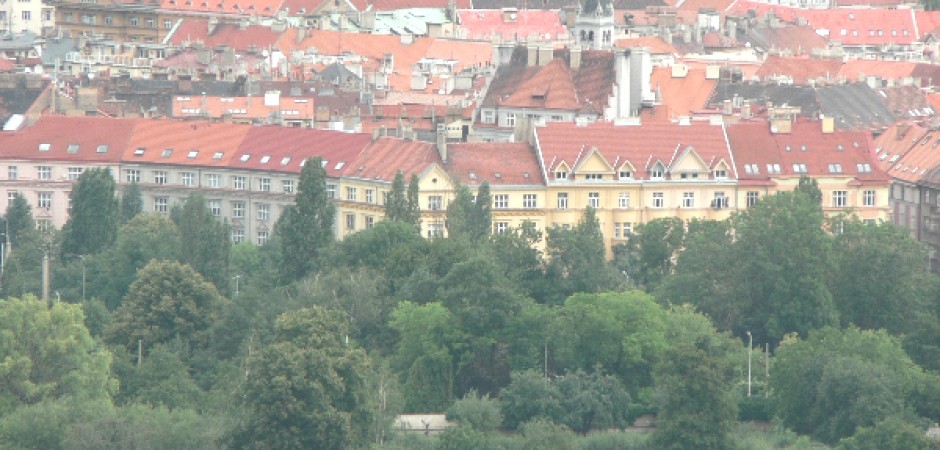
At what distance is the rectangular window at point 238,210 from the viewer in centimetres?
12794

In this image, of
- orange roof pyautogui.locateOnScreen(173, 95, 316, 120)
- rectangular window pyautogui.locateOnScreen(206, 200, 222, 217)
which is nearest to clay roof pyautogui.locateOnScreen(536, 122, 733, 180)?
rectangular window pyautogui.locateOnScreen(206, 200, 222, 217)

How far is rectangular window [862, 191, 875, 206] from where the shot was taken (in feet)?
409

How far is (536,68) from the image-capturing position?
462 ft

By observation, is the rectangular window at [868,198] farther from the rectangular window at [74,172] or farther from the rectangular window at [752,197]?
the rectangular window at [74,172]

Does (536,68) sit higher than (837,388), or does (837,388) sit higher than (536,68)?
(536,68)

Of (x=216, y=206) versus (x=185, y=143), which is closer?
(x=216, y=206)

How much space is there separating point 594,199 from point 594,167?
1.03 meters

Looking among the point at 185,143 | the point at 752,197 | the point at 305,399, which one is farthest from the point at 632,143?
the point at 305,399

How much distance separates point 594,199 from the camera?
121875mm

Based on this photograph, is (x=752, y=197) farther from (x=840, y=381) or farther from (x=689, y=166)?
(x=840, y=381)

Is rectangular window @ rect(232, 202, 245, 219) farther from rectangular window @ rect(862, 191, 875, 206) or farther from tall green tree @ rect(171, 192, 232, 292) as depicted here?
rectangular window @ rect(862, 191, 875, 206)

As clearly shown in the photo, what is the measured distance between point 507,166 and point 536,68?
19.3m

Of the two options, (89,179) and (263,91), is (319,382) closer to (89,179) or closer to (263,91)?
(89,179)

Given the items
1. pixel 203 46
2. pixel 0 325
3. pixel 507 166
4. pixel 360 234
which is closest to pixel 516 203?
pixel 507 166
